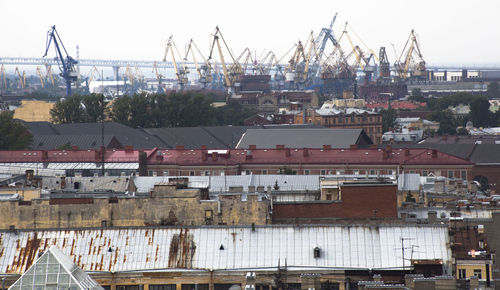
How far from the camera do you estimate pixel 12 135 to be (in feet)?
415

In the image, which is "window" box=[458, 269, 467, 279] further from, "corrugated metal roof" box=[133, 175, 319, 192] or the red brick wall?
"corrugated metal roof" box=[133, 175, 319, 192]

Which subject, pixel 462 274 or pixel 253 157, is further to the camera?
pixel 253 157

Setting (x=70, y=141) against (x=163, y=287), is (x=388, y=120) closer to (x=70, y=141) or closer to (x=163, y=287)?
(x=70, y=141)

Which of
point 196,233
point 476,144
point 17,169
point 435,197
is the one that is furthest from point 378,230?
point 476,144

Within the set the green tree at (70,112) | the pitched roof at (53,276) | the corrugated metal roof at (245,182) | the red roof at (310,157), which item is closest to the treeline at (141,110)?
the green tree at (70,112)

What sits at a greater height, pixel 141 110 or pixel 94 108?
pixel 141 110

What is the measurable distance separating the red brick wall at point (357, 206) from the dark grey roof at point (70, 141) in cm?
6750

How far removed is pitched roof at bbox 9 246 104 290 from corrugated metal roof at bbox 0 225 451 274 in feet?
36.2

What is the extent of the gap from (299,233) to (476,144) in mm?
78916

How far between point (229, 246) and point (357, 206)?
9.95 m

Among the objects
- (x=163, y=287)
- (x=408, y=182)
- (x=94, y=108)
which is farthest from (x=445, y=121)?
(x=163, y=287)

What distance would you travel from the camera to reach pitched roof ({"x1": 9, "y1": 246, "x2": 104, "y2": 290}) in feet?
108

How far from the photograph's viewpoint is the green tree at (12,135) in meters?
125

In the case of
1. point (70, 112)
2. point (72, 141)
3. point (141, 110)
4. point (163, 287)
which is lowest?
point (163, 287)
